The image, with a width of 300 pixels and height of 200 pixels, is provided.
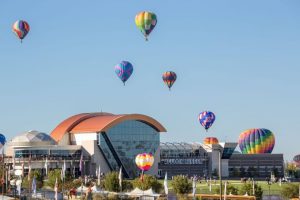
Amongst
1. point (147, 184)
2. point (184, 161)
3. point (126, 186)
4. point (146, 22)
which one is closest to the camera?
point (147, 184)

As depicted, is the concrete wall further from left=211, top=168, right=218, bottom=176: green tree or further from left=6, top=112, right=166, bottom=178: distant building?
left=211, top=168, right=218, bottom=176: green tree

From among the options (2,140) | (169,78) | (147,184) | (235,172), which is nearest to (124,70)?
(169,78)

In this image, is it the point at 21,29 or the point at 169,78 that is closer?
the point at 21,29

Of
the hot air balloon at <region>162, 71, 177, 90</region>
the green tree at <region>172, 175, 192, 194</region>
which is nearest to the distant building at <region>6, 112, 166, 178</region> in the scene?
the hot air balloon at <region>162, 71, 177, 90</region>

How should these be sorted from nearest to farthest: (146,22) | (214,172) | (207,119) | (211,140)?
(146,22) < (207,119) < (214,172) < (211,140)

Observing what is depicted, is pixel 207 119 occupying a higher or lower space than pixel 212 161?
higher

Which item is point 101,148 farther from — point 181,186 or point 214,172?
point 181,186

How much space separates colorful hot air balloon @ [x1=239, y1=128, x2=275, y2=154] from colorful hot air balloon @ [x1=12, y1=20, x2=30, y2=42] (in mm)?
78433

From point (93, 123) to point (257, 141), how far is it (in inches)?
1912

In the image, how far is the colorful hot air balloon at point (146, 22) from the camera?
4562 inches

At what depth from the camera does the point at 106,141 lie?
15712 centimetres

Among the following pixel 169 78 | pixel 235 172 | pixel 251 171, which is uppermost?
pixel 169 78

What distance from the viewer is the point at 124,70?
137 m

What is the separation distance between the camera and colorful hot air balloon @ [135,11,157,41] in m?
116
